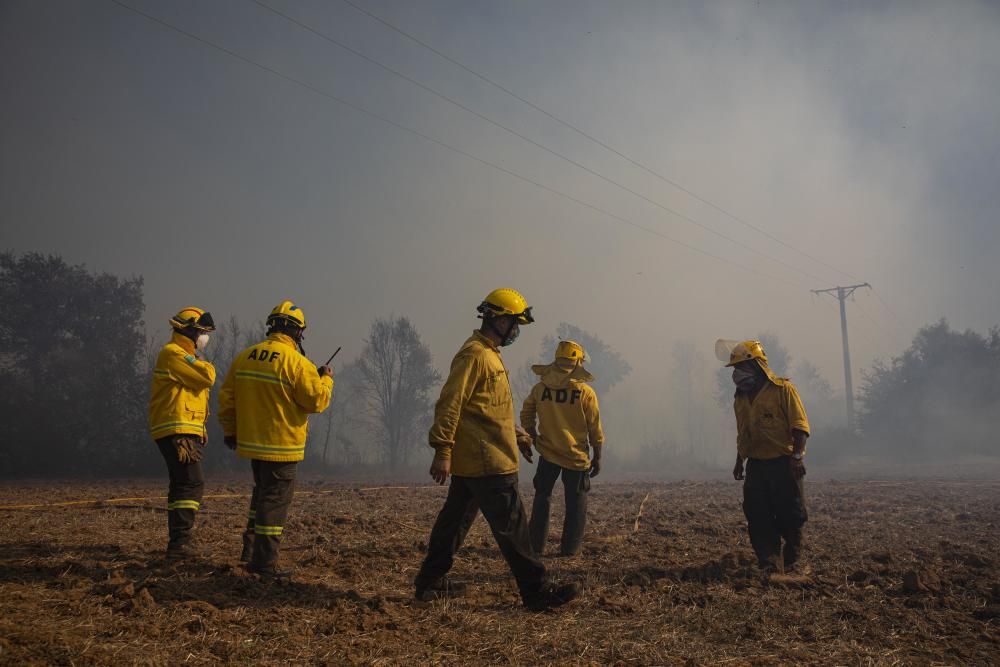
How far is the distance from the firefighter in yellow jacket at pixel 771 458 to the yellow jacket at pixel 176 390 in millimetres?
4968

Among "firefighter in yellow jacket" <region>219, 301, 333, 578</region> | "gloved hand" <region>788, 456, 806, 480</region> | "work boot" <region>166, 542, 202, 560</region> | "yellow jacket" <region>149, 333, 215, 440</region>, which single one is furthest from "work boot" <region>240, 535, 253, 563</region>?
"gloved hand" <region>788, 456, 806, 480</region>

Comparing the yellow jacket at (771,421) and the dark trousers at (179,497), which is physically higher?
the yellow jacket at (771,421)

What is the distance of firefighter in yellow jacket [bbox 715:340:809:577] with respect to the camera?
6.12 metres

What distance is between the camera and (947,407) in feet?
136

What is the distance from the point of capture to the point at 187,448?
18.0ft

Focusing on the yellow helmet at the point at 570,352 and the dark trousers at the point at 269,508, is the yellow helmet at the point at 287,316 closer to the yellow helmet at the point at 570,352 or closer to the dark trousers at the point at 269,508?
the dark trousers at the point at 269,508

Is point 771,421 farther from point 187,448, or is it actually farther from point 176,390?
point 176,390

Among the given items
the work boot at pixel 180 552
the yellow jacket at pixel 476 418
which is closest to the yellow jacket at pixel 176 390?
the work boot at pixel 180 552

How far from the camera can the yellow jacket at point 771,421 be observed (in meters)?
6.17

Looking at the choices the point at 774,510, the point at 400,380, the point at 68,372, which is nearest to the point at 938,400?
the point at 400,380

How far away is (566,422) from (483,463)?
2.59 metres

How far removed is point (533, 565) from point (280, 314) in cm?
286

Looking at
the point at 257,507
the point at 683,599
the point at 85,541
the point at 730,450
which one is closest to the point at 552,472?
the point at 683,599

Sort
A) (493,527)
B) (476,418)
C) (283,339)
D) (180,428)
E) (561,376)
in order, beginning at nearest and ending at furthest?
(493,527)
(476,418)
(283,339)
(180,428)
(561,376)
